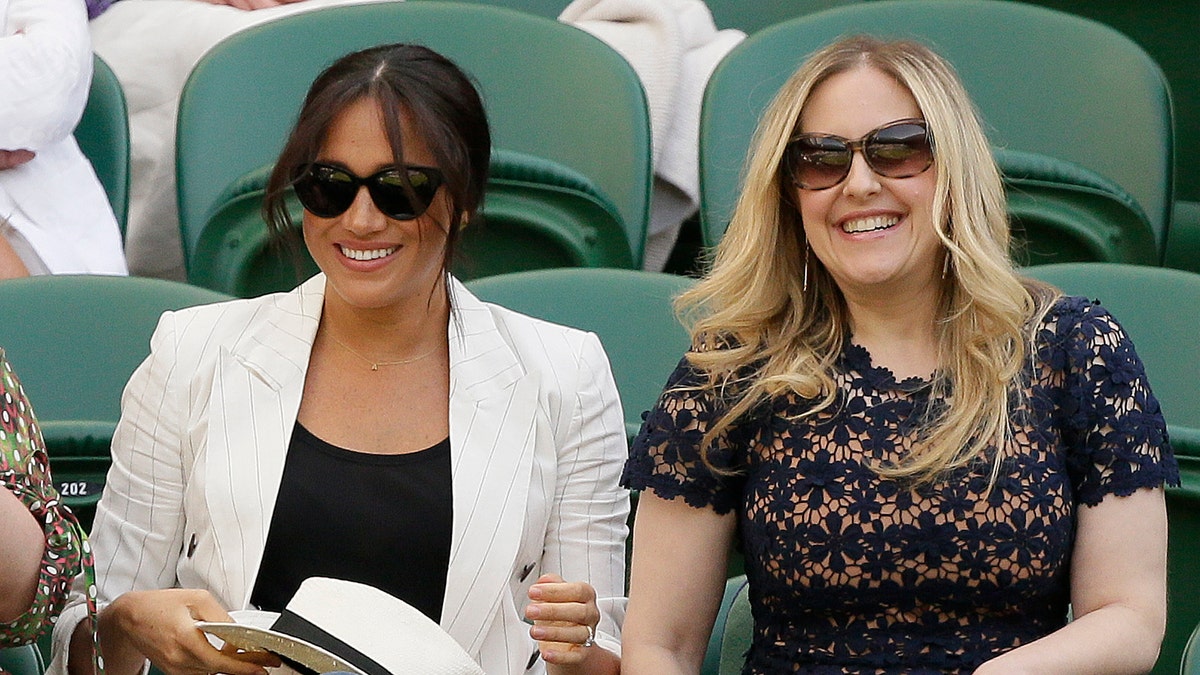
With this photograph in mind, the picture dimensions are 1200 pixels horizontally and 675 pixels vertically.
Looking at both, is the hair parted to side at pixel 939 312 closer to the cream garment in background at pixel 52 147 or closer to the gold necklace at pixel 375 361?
the gold necklace at pixel 375 361

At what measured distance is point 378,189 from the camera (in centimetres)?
194

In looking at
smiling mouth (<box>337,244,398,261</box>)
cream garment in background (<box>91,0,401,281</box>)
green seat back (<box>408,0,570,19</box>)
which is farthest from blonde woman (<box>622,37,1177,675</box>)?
green seat back (<box>408,0,570,19</box>)

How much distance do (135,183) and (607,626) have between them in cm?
178

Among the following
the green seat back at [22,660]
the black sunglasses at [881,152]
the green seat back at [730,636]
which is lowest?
the green seat back at [22,660]

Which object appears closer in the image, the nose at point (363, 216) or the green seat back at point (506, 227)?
the nose at point (363, 216)

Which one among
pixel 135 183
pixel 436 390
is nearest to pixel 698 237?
pixel 135 183

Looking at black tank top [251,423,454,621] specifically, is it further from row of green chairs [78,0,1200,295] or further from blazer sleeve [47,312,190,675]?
row of green chairs [78,0,1200,295]

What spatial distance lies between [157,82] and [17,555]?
1898 millimetres

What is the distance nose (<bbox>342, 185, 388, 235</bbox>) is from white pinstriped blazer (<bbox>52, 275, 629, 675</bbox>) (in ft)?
0.58

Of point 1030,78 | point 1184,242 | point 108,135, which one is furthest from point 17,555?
point 1184,242

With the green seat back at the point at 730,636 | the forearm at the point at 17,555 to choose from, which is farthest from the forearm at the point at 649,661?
the forearm at the point at 17,555

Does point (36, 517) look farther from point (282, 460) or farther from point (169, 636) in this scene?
point (282, 460)

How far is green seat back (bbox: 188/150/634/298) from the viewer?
2795mm

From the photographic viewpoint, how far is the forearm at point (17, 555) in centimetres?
163
